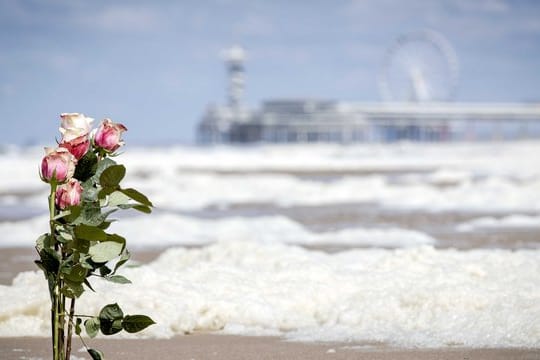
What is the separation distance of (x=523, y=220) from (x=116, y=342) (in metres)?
8.57

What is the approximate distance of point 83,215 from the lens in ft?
8.75

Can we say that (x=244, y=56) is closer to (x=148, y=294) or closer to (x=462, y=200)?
(x=462, y=200)

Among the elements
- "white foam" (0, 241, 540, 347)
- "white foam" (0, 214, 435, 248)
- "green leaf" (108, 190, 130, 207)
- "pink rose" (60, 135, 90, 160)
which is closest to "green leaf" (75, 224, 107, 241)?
"green leaf" (108, 190, 130, 207)

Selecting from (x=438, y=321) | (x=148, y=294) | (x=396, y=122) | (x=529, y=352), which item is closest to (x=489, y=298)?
(x=438, y=321)

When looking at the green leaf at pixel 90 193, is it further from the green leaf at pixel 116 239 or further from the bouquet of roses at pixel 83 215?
the green leaf at pixel 116 239

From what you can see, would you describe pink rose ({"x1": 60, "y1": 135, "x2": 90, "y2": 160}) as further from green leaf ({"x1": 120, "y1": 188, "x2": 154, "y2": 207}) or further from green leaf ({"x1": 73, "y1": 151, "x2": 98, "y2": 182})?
green leaf ({"x1": 120, "y1": 188, "x2": 154, "y2": 207})

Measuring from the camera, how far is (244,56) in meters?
131

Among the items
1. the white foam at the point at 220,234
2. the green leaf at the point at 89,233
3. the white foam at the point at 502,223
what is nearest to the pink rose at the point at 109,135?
the green leaf at the point at 89,233

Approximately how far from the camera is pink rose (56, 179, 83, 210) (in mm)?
2592

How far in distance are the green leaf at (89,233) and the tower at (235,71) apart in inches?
4750

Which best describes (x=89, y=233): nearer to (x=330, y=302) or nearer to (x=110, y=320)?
(x=110, y=320)

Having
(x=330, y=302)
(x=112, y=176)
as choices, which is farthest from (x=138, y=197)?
(x=330, y=302)

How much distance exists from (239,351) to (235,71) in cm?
12645

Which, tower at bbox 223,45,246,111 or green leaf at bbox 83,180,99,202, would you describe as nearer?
green leaf at bbox 83,180,99,202
